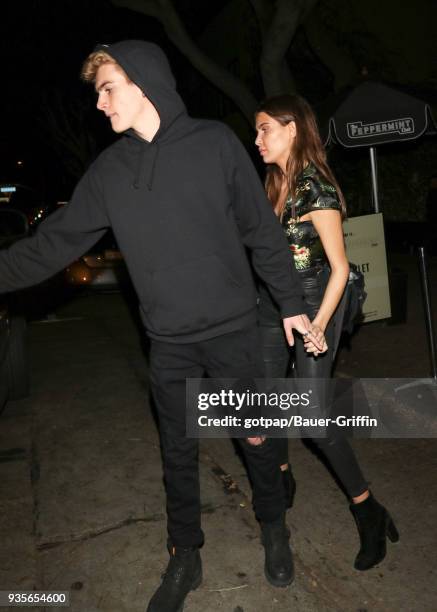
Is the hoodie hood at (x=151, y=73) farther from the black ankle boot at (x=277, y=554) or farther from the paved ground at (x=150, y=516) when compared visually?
the paved ground at (x=150, y=516)

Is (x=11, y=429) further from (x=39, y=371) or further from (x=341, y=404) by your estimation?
(x=341, y=404)

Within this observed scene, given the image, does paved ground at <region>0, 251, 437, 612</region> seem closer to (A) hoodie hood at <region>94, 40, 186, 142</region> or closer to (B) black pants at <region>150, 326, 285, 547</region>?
(B) black pants at <region>150, 326, 285, 547</region>

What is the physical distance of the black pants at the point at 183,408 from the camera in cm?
262

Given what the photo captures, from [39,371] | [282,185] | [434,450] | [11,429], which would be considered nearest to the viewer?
[282,185]

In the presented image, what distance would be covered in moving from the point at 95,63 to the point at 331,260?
1.25 meters

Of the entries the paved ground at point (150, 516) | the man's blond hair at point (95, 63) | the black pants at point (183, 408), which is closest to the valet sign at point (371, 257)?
the paved ground at point (150, 516)

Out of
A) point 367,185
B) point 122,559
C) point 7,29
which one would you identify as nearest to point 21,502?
point 122,559

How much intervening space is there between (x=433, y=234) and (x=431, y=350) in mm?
→ 878

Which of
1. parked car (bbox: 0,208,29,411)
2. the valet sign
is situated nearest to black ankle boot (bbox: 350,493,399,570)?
parked car (bbox: 0,208,29,411)

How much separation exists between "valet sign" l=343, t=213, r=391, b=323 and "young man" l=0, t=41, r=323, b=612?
12.2 feet

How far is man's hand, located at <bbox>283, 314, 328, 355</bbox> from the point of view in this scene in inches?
106

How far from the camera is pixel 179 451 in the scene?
269 centimetres

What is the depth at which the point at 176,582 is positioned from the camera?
2758mm

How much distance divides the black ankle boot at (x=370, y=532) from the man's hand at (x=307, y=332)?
2.64ft
